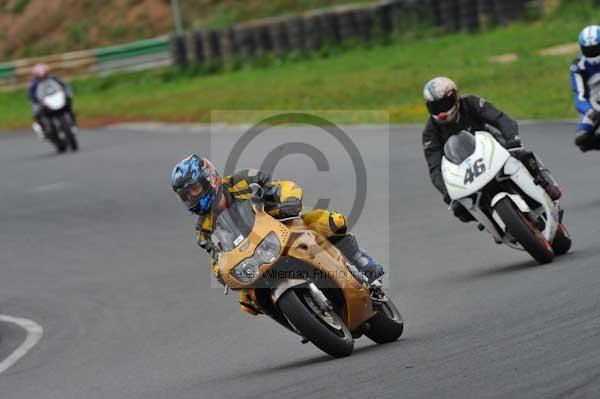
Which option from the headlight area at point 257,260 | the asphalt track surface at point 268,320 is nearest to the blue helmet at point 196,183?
the headlight area at point 257,260

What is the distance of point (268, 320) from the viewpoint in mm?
11219

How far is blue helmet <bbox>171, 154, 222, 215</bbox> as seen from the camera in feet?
26.6

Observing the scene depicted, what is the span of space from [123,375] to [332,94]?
20139 mm

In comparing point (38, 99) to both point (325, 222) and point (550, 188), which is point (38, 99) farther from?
point (325, 222)

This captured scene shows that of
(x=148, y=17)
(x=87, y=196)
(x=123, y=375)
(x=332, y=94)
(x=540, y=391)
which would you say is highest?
(x=540, y=391)

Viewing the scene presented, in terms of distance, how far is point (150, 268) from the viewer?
573 inches

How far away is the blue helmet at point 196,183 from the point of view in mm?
8109

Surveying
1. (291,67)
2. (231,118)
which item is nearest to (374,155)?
(231,118)

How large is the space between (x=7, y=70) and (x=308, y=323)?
38.9 m

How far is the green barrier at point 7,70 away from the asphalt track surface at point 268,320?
24.2 meters

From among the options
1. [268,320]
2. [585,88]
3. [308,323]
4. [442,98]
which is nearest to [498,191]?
[442,98]

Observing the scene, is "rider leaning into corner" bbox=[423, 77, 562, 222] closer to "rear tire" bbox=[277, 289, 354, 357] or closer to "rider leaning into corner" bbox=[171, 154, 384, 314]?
"rider leaning into corner" bbox=[171, 154, 384, 314]

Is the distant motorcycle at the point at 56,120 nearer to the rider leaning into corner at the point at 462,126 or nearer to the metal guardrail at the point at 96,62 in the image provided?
the metal guardrail at the point at 96,62

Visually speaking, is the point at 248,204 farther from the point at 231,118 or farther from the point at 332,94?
the point at 332,94
